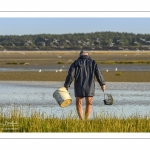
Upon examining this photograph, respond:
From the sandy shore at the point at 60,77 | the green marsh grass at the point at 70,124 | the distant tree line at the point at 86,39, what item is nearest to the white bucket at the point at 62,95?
the green marsh grass at the point at 70,124

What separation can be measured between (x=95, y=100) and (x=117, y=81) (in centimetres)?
734

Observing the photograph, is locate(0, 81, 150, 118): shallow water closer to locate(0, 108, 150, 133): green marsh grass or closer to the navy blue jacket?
the navy blue jacket

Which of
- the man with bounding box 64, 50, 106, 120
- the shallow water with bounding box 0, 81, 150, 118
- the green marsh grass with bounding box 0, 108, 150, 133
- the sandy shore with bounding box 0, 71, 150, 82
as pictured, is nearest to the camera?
the green marsh grass with bounding box 0, 108, 150, 133

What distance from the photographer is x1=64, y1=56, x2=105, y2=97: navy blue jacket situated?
29.6 feet

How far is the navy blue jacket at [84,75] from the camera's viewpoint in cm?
902

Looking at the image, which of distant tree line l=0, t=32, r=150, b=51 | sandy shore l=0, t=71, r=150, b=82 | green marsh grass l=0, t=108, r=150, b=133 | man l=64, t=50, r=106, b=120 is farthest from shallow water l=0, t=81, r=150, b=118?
distant tree line l=0, t=32, r=150, b=51

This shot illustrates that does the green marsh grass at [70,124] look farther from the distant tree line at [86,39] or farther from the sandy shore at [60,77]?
the distant tree line at [86,39]

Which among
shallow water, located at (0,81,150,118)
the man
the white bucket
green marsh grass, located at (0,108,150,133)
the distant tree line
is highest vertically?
the distant tree line

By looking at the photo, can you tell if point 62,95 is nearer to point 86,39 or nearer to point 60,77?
point 60,77

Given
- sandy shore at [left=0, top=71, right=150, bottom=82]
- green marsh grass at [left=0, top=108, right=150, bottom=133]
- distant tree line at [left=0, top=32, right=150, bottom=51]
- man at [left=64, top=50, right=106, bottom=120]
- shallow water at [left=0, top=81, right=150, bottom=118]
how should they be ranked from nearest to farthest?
green marsh grass at [left=0, top=108, right=150, bottom=133] < man at [left=64, top=50, right=106, bottom=120] < shallow water at [left=0, top=81, right=150, bottom=118] < sandy shore at [left=0, top=71, right=150, bottom=82] < distant tree line at [left=0, top=32, right=150, bottom=51]

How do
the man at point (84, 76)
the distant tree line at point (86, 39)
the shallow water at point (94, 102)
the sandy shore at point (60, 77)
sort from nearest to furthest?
1. the man at point (84, 76)
2. the shallow water at point (94, 102)
3. the sandy shore at point (60, 77)
4. the distant tree line at point (86, 39)
